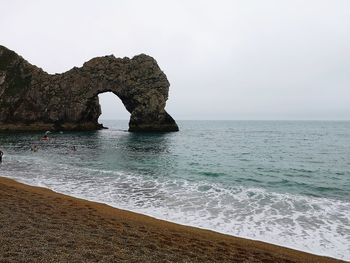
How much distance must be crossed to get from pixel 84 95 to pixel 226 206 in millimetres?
92085

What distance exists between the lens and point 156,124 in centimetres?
10156

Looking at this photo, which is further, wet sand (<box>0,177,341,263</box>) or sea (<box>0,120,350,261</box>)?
sea (<box>0,120,350,261</box>)

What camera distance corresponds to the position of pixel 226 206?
20125mm

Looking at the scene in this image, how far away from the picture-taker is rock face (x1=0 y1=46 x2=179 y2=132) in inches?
4001

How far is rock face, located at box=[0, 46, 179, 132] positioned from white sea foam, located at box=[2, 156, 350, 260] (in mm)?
70997

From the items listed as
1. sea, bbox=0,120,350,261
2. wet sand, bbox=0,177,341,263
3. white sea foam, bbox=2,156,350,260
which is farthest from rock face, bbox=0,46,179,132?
wet sand, bbox=0,177,341,263

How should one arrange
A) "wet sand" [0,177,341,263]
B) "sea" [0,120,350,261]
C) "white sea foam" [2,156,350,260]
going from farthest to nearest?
"sea" [0,120,350,261] → "white sea foam" [2,156,350,260] → "wet sand" [0,177,341,263]

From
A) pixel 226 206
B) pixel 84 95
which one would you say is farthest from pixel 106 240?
pixel 84 95

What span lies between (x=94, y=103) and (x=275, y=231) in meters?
100

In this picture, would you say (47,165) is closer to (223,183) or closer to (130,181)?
(130,181)

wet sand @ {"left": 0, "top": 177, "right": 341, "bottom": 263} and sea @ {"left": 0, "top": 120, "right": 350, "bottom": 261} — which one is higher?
wet sand @ {"left": 0, "top": 177, "right": 341, "bottom": 263}

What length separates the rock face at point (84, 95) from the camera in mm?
101625

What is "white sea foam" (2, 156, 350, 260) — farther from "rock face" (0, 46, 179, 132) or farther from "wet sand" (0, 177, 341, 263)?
"rock face" (0, 46, 179, 132)

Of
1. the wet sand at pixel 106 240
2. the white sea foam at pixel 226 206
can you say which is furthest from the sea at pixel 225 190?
the wet sand at pixel 106 240
